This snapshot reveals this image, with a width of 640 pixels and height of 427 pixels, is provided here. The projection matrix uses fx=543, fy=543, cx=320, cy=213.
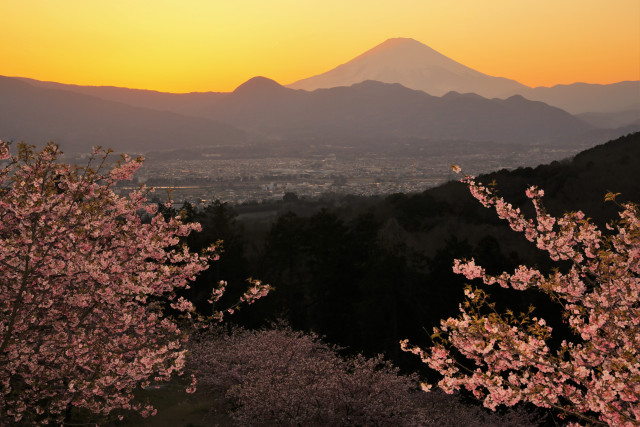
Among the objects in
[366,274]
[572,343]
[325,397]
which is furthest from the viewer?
[366,274]

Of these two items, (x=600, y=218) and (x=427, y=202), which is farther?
(x=427, y=202)

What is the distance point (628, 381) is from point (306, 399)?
9665mm

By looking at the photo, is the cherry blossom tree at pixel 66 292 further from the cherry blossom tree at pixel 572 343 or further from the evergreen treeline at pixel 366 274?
the evergreen treeline at pixel 366 274

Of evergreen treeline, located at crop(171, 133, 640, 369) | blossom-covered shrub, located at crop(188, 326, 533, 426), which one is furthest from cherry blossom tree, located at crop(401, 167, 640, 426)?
evergreen treeline, located at crop(171, 133, 640, 369)

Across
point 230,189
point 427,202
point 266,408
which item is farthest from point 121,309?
point 230,189

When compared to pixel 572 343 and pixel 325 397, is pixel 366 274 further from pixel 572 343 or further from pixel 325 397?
pixel 572 343

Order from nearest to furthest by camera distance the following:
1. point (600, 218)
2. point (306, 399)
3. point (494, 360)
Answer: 1. point (494, 360)
2. point (306, 399)
3. point (600, 218)

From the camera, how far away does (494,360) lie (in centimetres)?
788

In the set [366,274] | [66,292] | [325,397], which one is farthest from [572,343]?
[366,274]

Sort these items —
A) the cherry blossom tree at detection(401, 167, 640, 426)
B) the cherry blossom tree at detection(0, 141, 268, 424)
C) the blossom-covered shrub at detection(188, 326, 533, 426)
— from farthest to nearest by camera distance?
1. the blossom-covered shrub at detection(188, 326, 533, 426)
2. the cherry blossom tree at detection(0, 141, 268, 424)
3. the cherry blossom tree at detection(401, 167, 640, 426)

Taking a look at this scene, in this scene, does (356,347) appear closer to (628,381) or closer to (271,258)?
(271,258)

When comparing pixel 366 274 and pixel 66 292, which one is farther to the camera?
pixel 366 274

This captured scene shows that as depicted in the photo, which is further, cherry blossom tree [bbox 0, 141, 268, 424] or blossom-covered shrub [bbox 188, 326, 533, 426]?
blossom-covered shrub [bbox 188, 326, 533, 426]

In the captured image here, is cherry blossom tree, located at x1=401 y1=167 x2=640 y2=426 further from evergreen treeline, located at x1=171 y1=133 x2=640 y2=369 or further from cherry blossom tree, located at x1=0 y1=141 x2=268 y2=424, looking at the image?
evergreen treeline, located at x1=171 y1=133 x2=640 y2=369
